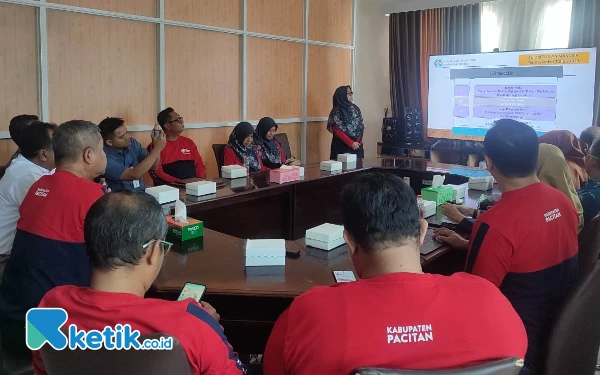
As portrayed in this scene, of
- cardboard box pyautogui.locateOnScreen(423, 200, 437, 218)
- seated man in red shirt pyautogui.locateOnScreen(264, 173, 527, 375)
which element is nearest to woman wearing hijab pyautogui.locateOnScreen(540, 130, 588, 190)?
cardboard box pyautogui.locateOnScreen(423, 200, 437, 218)

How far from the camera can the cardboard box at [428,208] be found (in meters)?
2.54

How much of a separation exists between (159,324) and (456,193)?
2.22 metres

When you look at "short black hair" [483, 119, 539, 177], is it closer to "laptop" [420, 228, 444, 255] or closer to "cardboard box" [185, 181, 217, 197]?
"laptop" [420, 228, 444, 255]

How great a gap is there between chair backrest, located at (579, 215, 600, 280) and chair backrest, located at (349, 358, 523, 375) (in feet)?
3.34

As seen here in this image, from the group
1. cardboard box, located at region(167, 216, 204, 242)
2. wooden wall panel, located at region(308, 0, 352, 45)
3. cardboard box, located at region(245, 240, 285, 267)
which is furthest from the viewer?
wooden wall panel, located at region(308, 0, 352, 45)

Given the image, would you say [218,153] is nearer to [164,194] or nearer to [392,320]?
[164,194]

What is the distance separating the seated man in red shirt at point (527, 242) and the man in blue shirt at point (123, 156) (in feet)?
6.63

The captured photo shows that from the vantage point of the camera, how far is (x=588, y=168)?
2.31m

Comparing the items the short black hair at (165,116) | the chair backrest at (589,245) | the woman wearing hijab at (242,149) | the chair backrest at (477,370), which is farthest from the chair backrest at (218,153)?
the chair backrest at (477,370)

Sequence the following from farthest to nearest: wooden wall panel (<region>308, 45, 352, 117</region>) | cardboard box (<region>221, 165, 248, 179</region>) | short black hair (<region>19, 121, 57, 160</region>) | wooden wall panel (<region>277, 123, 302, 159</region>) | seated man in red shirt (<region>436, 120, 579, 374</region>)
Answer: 1. wooden wall panel (<region>308, 45, 352, 117</region>)
2. wooden wall panel (<region>277, 123, 302, 159</region>)
3. cardboard box (<region>221, 165, 248, 179</region>)
4. short black hair (<region>19, 121, 57, 160</region>)
5. seated man in red shirt (<region>436, 120, 579, 374</region>)

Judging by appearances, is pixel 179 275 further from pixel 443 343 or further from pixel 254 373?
pixel 443 343

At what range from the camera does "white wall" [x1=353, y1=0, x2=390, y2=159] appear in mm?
6773

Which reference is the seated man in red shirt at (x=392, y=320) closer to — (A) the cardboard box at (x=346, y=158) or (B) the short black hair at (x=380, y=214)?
(B) the short black hair at (x=380, y=214)

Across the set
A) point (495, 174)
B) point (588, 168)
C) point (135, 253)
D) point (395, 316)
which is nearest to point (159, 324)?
point (135, 253)
